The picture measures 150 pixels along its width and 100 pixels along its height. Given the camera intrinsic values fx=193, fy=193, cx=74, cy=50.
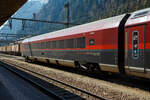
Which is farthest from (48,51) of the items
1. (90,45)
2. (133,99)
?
(133,99)

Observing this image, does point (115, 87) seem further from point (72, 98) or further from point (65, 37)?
point (65, 37)

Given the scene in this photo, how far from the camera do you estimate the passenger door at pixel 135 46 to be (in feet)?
26.2

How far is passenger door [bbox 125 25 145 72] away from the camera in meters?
7.99

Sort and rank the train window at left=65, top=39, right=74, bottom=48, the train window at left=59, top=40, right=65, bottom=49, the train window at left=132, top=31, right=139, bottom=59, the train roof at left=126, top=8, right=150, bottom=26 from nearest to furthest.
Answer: the train roof at left=126, top=8, right=150, bottom=26
the train window at left=132, top=31, right=139, bottom=59
the train window at left=65, top=39, right=74, bottom=48
the train window at left=59, top=40, right=65, bottom=49

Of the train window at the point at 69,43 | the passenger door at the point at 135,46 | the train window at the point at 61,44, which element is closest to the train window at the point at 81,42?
the train window at the point at 69,43

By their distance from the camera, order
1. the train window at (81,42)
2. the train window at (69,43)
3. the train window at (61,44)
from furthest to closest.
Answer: the train window at (61,44)
the train window at (69,43)
the train window at (81,42)

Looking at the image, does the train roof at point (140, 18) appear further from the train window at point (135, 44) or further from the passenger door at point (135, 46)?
the train window at point (135, 44)

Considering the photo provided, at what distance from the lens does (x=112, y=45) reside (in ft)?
31.2

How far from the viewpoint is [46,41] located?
18.1 m

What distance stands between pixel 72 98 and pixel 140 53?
3.35 metres

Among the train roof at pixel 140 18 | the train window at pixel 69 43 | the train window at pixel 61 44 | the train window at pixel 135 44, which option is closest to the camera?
the train roof at pixel 140 18

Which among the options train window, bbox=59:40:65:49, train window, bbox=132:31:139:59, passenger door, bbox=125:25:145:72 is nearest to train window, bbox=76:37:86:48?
train window, bbox=59:40:65:49

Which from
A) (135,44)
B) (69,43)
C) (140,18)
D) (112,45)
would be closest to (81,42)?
(69,43)

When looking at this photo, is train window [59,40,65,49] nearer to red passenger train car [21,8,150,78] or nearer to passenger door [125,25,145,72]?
red passenger train car [21,8,150,78]
